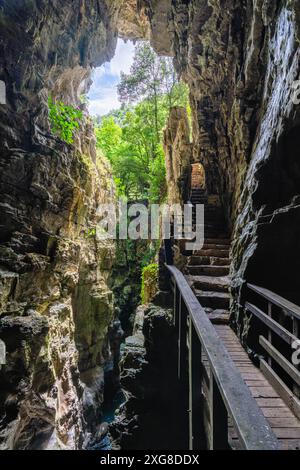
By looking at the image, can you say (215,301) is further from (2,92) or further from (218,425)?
(2,92)

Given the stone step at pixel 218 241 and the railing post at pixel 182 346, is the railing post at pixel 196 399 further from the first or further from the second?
the stone step at pixel 218 241

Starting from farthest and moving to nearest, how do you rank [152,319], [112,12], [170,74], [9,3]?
1. [170,74]
2. [112,12]
3. [9,3]
4. [152,319]

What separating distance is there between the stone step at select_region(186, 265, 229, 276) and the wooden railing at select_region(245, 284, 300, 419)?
2.81 m

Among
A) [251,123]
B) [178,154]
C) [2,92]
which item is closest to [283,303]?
[251,123]

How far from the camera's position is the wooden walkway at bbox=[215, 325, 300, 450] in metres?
2.42

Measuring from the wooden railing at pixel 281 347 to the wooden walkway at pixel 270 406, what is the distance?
0.07 meters

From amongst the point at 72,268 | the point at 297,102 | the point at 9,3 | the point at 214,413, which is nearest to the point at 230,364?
the point at 214,413

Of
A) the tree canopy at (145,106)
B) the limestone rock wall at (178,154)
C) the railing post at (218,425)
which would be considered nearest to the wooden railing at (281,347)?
the railing post at (218,425)

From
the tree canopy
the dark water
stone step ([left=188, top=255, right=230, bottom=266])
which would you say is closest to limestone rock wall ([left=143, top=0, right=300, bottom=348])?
stone step ([left=188, top=255, right=230, bottom=266])

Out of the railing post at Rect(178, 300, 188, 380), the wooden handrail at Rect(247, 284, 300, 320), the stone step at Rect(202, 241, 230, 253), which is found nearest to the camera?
the wooden handrail at Rect(247, 284, 300, 320)

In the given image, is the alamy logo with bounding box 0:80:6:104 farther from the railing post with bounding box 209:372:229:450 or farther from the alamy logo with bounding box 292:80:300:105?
the railing post with bounding box 209:372:229:450

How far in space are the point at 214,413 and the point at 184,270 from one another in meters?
5.00
